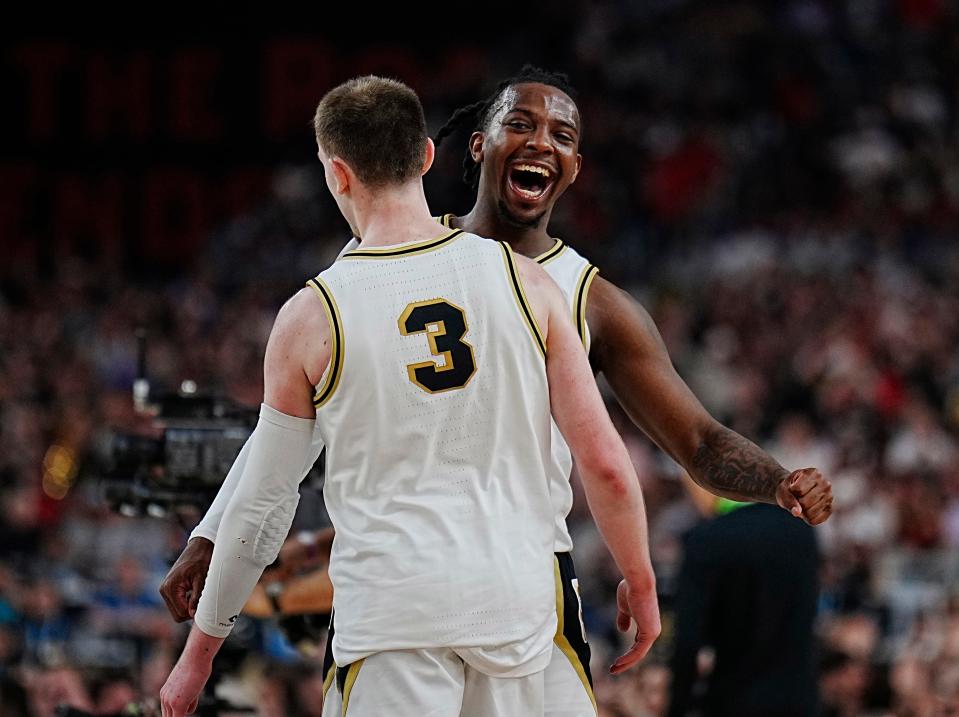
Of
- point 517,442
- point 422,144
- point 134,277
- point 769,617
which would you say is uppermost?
point 134,277

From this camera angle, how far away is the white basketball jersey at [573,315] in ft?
13.8

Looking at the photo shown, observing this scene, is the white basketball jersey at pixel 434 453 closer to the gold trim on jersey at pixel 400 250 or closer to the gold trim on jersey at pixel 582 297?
the gold trim on jersey at pixel 400 250

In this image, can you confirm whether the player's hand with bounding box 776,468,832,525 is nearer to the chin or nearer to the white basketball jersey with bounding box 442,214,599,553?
the white basketball jersey with bounding box 442,214,599,553

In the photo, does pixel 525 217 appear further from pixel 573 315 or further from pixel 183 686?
pixel 183 686

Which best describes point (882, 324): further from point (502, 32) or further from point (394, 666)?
point (394, 666)

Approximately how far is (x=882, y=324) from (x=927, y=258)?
→ 1.58 m

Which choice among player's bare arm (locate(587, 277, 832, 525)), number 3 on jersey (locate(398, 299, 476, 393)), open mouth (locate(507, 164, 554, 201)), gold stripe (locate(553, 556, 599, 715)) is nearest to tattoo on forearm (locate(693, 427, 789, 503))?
player's bare arm (locate(587, 277, 832, 525))

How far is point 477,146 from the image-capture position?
16.0 ft

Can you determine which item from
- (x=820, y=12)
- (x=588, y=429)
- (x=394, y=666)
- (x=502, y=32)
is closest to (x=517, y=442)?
(x=588, y=429)

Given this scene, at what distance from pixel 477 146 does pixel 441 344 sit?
136 cm

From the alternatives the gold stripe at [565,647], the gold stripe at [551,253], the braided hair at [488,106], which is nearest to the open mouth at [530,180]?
the gold stripe at [551,253]

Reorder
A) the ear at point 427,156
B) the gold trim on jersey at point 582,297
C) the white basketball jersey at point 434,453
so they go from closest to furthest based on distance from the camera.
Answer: the white basketball jersey at point 434,453 → the ear at point 427,156 → the gold trim on jersey at point 582,297

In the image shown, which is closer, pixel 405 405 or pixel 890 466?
pixel 405 405

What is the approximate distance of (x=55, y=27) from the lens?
20.0 metres
